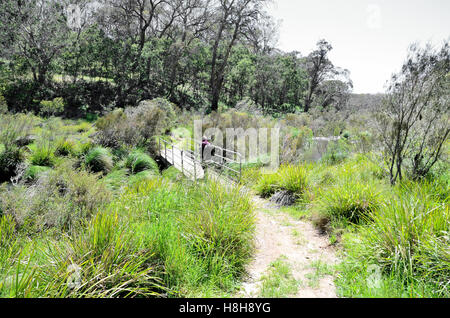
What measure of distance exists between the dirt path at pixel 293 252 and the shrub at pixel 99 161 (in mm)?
7072

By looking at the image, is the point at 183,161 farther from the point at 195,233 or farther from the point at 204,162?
the point at 195,233

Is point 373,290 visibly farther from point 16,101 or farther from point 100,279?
point 16,101

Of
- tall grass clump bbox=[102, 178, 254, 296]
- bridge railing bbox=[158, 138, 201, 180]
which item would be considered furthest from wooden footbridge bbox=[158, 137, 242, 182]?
tall grass clump bbox=[102, 178, 254, 296]

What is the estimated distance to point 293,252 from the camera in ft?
14.9

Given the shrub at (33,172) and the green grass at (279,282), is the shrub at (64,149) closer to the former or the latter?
the shrub at (33,172)

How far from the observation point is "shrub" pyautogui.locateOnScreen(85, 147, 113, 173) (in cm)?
1023

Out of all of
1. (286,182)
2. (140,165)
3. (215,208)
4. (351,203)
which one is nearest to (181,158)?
(140,165)

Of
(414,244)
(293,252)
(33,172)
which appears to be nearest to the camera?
(414,244)

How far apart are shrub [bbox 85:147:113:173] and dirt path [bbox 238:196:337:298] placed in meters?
7.07

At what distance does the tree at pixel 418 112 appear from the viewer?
5.92 meters

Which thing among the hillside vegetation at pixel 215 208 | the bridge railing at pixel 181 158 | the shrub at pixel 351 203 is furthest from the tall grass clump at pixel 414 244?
the bridge railing at pixel 181 158

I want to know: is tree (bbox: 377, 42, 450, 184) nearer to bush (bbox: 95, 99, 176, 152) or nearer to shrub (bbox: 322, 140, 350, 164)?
shrub (bbox: 322, 140, 350, 164)

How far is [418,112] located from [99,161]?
10.8m
